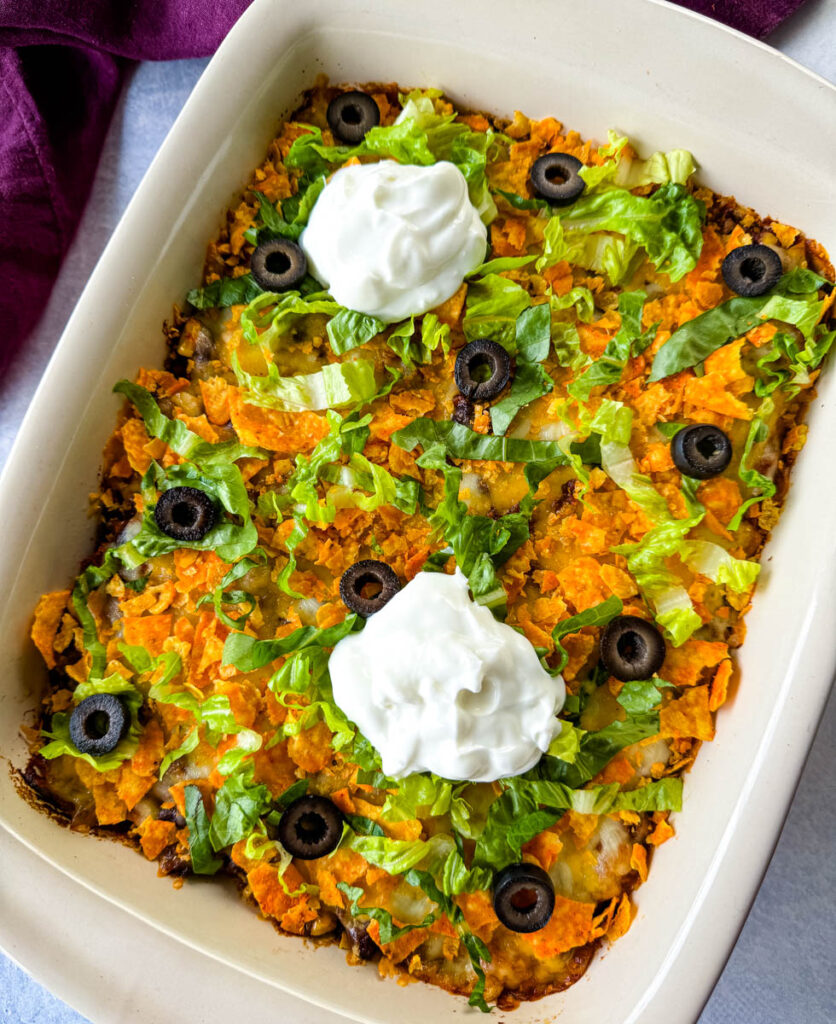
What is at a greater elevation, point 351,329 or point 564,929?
point 351,329

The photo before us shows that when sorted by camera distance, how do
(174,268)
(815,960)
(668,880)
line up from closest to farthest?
1. (668,880)
2. (174,268)
3. (815,960)

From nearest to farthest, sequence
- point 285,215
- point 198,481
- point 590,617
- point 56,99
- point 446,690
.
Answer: point 446,690
point 590,617
point 198,481
point 285,215
point 56,99

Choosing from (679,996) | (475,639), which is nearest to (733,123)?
(475,639)

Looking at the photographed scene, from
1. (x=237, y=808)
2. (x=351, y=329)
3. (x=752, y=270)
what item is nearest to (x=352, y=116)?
(x=351, y=329)

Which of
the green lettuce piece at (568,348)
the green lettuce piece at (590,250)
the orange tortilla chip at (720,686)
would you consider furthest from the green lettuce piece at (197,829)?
the green lettuce piece at (590,250)

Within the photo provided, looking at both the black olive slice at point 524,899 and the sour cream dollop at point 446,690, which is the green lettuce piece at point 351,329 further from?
the black olive slice at point 524,899

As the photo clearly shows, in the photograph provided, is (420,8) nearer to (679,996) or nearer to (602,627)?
(602,627)

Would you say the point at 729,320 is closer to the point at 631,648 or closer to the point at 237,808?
the point at 631,648
